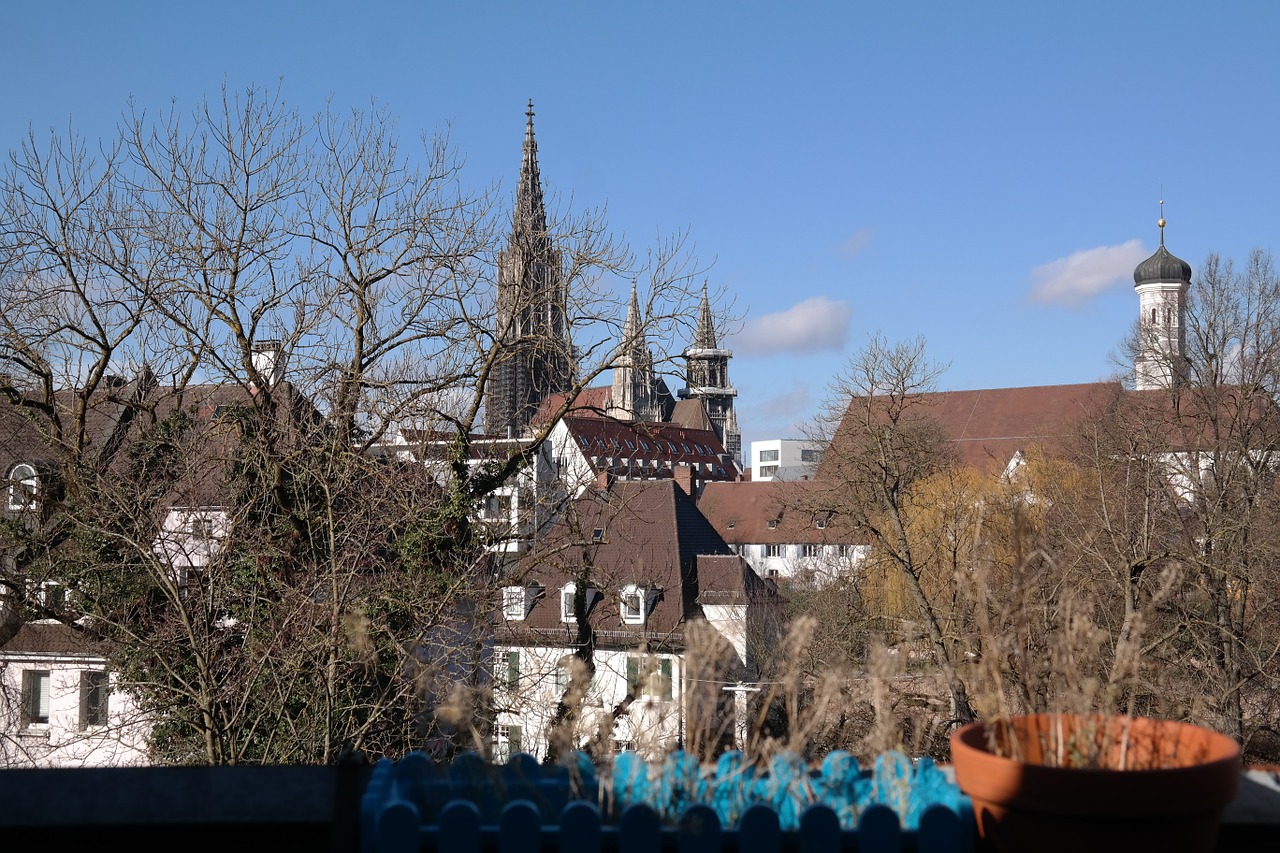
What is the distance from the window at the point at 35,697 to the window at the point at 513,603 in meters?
5.35

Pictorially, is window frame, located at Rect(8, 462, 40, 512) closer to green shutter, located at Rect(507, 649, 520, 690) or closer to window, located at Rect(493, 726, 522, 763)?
green shutter, located at Rect(507, 649, 520, 690)

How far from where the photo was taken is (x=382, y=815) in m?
2.10

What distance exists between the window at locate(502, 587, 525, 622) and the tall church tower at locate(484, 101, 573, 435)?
199cm

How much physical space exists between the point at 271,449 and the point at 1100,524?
1316cm

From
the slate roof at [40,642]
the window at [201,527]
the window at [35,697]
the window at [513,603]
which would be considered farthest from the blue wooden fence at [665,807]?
the slate roof at [40,642]

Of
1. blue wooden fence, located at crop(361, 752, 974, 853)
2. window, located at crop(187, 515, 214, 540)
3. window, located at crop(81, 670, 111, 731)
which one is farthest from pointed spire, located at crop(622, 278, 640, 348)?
blue wooden fence, located at crop(361, 752, 974, 853)

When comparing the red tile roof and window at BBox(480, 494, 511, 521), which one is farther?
the red tile roof

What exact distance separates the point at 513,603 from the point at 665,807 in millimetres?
9306

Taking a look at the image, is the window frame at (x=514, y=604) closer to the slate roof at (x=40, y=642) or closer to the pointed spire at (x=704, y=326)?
the pointed spire at (x=704, y=326)

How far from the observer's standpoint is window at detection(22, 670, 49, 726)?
46.6ft

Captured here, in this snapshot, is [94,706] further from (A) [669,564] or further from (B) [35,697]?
(A) [669,564]

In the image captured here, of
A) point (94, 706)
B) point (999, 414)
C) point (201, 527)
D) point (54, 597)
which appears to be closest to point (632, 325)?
point (201, 527)

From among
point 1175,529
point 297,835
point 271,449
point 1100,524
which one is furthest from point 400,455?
point 1175,529

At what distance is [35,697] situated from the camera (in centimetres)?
1712
